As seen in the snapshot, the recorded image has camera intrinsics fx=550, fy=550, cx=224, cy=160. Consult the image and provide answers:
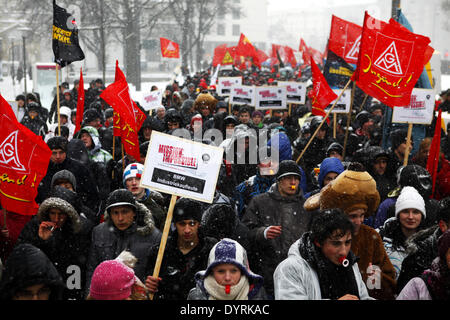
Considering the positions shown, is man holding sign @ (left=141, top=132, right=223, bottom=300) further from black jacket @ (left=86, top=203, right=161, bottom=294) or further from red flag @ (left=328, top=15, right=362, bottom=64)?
red flag @ (left=328, top=15, right=362, bottom=64)

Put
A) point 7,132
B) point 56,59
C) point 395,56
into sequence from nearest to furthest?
point 7,132
point 395,56
point 56,59

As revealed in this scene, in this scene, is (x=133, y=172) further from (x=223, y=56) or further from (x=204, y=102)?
(x=223, y=56)

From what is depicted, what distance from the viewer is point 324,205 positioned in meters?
3.42

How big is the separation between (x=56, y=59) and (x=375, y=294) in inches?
239

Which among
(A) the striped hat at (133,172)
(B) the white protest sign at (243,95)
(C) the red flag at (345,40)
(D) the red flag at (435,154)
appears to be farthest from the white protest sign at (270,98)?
(A) the striped hat at (133,172)

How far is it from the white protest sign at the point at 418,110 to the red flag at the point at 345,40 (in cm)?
184

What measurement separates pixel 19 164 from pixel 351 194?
2567 millimetres

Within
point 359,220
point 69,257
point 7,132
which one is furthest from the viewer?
Answer: point 7,132

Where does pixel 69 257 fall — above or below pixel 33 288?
below

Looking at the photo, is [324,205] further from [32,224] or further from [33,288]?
[32,224]

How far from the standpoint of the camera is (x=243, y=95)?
36.2 ft

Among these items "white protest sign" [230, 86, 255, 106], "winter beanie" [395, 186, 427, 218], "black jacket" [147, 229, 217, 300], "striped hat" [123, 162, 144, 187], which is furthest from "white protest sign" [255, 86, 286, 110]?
"black jacket" [147, 229, 217, 300]

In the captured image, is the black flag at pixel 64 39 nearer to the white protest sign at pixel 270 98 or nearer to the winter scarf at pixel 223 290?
the white protest sign at pixel 270 98

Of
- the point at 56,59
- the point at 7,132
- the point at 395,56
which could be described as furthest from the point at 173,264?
the point at 56,59
